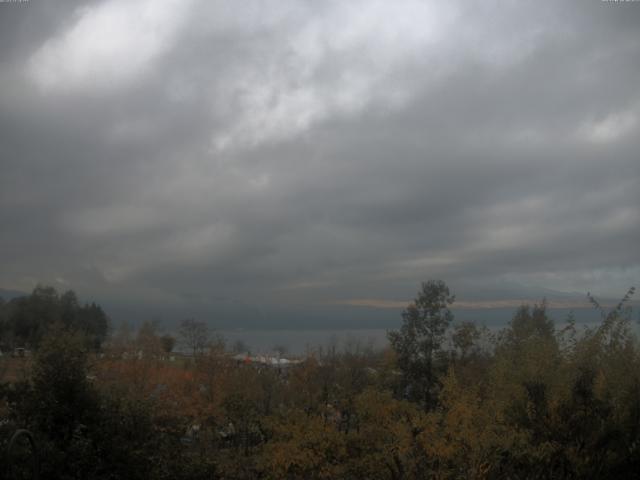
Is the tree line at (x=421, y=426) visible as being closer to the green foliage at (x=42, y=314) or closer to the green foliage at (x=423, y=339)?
the green foliage at (x=423, y=339)

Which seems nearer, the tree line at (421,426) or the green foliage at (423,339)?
the tree line at (421,426)

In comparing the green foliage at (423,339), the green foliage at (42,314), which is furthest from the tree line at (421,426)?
the green foliage at (42,314)

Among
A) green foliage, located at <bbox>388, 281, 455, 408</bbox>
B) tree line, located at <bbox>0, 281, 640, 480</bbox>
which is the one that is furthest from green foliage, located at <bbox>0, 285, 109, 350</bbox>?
tree line, located at <bbox>0, 281, 640, 480</bbox>

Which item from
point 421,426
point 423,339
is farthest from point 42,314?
point 421,426

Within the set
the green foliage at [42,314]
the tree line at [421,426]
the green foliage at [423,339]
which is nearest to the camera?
the tree line at [421,426]

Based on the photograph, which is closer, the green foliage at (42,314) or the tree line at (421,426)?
the tree line at (421,426)

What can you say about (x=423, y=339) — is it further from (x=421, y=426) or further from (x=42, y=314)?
(x=42, y=314)

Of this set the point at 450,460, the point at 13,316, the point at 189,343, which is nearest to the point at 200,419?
the point at 450,460

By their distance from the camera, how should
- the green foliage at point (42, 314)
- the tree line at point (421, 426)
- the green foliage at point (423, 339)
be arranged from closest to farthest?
1. the tree line at point (421, 426)
2. the green foliage at point (423, 339)
3. the green foliage at point (42, 314)

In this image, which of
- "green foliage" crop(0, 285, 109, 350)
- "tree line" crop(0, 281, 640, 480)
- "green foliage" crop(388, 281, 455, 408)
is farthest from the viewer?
"green foliage" crop(0, 285, 109, 350)

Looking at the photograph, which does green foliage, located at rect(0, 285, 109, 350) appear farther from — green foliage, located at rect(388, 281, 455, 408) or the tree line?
the tree line

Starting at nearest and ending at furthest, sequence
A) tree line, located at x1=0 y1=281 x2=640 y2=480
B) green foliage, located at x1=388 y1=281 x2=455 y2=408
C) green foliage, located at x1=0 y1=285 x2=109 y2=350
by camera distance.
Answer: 1. tree line, located at x1=0 y1=281 x2=640 y2=480
2. green foliage, located at x1=388 y1=281 x2=455 y2=408
3. green foliage, located at x1=0 y1=285 x2=109 y2=350

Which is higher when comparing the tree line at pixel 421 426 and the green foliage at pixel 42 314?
the green foliage at pixel 42 314

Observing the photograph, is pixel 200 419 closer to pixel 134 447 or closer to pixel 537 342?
pixel 134 447
